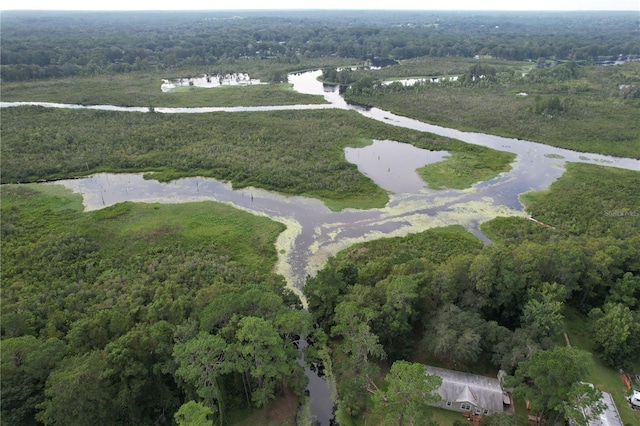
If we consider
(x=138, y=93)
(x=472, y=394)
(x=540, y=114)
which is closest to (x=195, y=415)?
(x=472, y=394)

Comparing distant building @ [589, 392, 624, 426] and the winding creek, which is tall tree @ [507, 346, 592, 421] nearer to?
distant building @ [589, 392, 624, 426]

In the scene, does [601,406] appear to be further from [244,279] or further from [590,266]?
[244,279]

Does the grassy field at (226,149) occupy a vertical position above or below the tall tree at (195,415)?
below

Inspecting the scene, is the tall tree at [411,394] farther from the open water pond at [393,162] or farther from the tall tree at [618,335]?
the open water pond at [393,162]

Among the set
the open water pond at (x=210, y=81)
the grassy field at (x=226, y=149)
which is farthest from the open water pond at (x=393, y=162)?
the open water pond at (x=210, y=81)

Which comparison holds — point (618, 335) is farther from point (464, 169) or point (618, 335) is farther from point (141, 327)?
point (464, 169)

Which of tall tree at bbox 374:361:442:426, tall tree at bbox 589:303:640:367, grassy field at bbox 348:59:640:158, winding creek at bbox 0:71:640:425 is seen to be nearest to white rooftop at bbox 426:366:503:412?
tall tree at bbox 374:361:442:426
